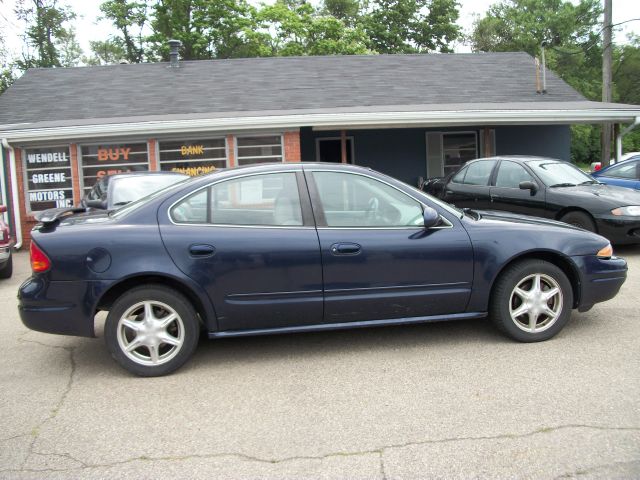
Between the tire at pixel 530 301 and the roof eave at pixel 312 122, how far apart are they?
8.35m

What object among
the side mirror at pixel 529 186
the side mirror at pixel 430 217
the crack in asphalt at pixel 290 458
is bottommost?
the crack in asphalt at pixel 290 458

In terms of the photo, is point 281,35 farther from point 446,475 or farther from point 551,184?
point 446,475

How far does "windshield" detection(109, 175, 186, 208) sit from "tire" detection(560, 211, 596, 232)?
564cm

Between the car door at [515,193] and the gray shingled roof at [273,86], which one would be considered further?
the gray shingled roof at [273,86]

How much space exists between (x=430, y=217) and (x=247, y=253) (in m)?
1.44

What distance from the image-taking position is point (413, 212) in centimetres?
479

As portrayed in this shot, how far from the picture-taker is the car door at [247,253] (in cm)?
441

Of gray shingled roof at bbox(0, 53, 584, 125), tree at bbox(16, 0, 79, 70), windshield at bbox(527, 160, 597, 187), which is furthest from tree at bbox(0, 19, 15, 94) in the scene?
windshield at bbox(527, 160, 597, 187)

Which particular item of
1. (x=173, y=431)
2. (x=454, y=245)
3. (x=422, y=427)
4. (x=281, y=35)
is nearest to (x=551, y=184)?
(x=454, y=245)

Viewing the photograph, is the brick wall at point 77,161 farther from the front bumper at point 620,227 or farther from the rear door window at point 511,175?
the front bumper at point 620,227

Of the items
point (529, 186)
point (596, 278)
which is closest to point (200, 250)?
point (596, 278)

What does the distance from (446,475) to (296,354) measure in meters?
2.06

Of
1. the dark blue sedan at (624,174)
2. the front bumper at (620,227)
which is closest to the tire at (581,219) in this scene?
the front bumper at (620,227)

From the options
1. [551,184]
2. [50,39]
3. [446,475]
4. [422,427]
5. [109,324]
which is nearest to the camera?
[446,475]
